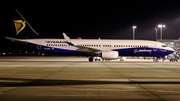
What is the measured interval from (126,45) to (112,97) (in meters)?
35.0

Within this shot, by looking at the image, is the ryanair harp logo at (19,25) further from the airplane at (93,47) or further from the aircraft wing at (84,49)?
the aircraft wing at (84,49)

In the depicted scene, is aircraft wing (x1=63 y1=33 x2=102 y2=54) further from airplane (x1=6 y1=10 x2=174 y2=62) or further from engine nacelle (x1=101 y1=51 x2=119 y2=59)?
engine nacelle (x1=101 y1=51 x2=119 y2=59)

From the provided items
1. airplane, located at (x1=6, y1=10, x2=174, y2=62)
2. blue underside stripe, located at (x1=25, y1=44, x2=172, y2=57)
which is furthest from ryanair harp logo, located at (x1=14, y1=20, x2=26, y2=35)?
blue underside stripe, located at (x1=25, y1=44, x2=172, y2=57)

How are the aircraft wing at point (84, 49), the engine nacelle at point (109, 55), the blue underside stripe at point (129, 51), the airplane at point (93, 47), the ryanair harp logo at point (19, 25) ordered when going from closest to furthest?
1. the engine nacelle at point (109, 55)
2. the aircraft wing at point (84, 49)
3. the airplane at point (93, 47)
4. the blue underside stripe at point (129, 51)
5. the ryanair harp logo at point (19, 25)

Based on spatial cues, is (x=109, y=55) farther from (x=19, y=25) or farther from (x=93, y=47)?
(x=19, y=25)

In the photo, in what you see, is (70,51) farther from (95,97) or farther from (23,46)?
(95,97)

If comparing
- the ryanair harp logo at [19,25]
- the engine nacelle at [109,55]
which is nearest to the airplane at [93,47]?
the engine nacelle at [109,55]

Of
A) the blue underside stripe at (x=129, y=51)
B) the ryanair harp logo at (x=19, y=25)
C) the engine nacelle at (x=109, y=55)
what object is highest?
the ryanair harp logo at (x=19, y=25)

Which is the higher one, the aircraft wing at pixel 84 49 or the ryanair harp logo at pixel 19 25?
the ryanair harp logo at pixel 19 25

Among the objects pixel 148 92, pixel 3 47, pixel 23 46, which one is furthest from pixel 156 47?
pixel 3 47

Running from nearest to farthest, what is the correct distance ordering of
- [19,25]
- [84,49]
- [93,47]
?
[84,49] < [93,47] < [19,25]

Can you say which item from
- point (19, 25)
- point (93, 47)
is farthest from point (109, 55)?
point (19, 25)

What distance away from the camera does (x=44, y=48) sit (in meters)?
45.9

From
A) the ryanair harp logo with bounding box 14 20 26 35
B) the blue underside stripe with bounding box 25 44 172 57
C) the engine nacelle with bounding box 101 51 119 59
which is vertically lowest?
the engine nacelle with bounding box 101 51 119 59
